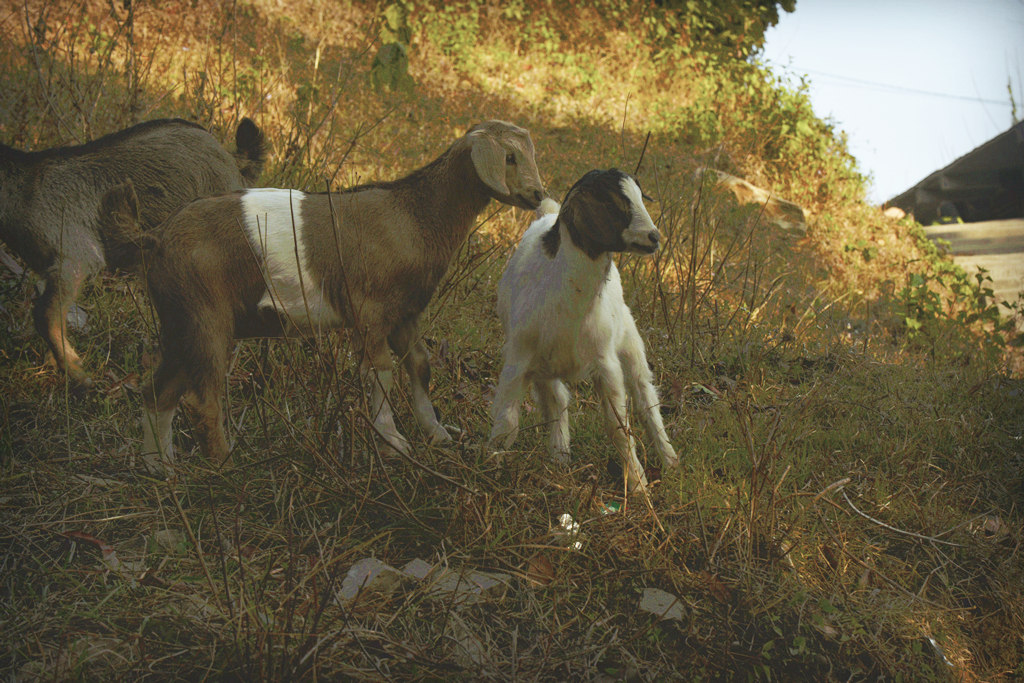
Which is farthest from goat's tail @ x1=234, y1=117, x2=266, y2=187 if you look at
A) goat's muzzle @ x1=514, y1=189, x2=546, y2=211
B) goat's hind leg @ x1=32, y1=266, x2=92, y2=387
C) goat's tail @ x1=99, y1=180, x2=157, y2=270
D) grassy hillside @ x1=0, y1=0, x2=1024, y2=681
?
goat's muzzle @ x1=514, y1=189, x2=546, y2=211

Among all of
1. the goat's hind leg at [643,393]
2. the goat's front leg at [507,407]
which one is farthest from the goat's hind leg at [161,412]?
the goat's hind leg at [643,393]

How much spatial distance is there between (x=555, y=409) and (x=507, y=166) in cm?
107

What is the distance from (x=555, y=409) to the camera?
311 centimetres

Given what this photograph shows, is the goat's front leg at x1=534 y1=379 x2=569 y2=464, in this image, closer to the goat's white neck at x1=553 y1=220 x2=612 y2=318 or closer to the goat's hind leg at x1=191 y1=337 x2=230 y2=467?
the goat's white neck at x1=553 y1=220 x2=612 y2=318

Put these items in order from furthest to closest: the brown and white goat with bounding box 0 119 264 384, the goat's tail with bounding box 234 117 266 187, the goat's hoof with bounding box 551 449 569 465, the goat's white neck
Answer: the goat's tail with bounding box 234 117 266 187 < the brown and white goat with bounding box 0 119 264 384 < the goat's hoof with bounding box 551 449 569 465 < the goat's white neck

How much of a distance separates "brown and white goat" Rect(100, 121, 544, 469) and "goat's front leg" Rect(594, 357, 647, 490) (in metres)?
0.70

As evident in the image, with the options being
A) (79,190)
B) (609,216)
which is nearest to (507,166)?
(609,216)

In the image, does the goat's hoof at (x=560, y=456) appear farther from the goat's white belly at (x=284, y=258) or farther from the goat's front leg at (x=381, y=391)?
the goat's white belly at (x=284, y=258)

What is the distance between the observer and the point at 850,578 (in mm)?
2725

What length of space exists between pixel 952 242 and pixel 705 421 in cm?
743

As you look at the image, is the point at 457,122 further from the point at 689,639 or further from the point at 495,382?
the point at 689,639

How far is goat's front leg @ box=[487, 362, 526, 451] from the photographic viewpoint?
2742mm

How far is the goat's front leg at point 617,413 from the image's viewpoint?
9.15 feet

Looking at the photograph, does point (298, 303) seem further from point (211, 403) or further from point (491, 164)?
point (491, 164)
